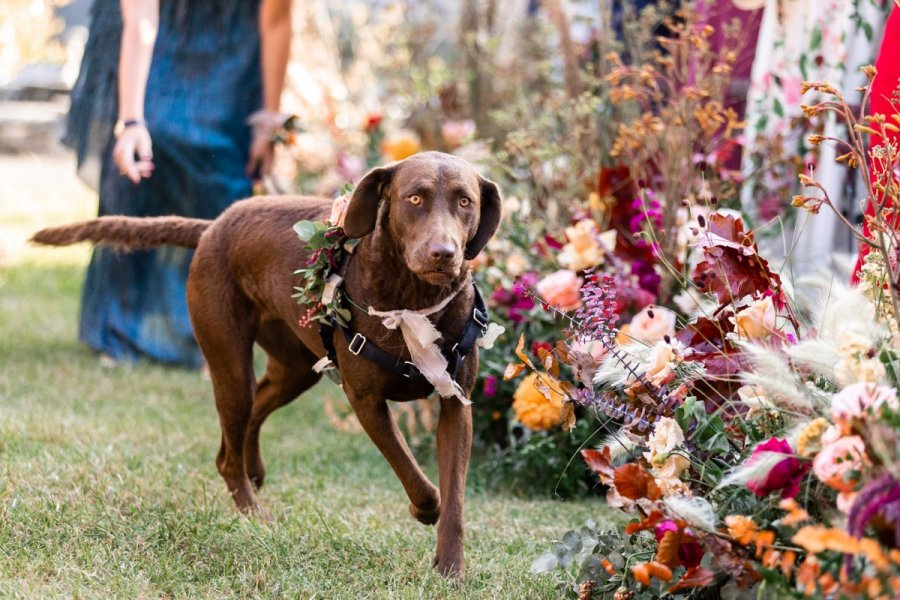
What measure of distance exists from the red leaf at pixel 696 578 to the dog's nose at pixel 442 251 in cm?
99

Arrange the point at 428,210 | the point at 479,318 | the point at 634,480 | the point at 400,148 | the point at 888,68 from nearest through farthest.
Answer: the point at 634,480 < the point at 428,210 < the point at 479,318 < the point at 888,68 < the point at 400,148

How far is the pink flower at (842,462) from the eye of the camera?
2.24 m

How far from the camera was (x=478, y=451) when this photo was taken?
506cm

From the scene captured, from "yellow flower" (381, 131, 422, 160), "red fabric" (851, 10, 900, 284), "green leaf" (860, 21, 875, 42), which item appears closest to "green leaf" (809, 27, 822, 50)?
"green leaf" (860, 21, 875, 42)

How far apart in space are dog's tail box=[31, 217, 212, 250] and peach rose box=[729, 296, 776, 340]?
2043 mm

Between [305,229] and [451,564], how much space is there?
3.45 feet

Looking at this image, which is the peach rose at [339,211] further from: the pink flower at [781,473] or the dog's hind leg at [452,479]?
the pink flower at [781,473]

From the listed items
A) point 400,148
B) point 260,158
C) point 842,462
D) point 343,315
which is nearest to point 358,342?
point 343,315

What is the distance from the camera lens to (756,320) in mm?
2826

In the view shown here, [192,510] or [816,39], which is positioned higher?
[816,39]

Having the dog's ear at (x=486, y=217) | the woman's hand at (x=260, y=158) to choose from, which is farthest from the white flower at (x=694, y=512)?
the woman's hand at (x=260, y=158)

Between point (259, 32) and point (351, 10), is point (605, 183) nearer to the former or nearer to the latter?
point (259, 32)

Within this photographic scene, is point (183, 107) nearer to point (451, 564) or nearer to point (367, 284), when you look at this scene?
point (367, 284)

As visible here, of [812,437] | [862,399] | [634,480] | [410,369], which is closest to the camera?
[862,399]
